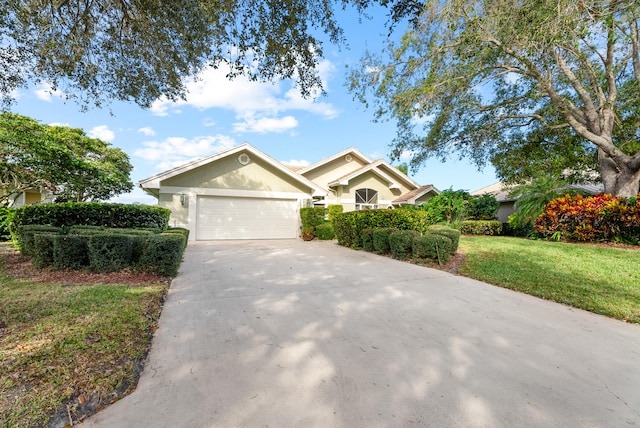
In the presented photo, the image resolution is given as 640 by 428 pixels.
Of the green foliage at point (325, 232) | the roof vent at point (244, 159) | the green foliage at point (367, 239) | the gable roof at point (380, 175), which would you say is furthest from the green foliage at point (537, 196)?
the roof vent at point (244, 159)

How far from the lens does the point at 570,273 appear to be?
552 centimetres

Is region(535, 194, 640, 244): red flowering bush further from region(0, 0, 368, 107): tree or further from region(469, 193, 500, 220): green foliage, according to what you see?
region(0, 0, 368, 107): tree

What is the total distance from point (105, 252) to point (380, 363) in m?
5.34

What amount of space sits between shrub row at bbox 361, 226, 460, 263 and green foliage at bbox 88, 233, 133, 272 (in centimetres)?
626

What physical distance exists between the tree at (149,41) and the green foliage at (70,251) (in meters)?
3.38

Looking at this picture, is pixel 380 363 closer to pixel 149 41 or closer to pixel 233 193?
pixel 149 41

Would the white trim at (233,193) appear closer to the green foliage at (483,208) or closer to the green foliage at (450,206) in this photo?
the green foliage at (450,206)

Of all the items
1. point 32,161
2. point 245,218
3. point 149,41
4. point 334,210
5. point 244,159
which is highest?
point 149,41

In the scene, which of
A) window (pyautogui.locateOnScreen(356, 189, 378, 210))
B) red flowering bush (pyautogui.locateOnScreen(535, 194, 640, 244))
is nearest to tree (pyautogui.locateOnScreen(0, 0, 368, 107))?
red flowering bush (pyautogui.locateOnScreen(535, 194, 640, 244))

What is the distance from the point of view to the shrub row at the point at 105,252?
5.14 m

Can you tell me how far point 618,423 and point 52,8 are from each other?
8.98 meters

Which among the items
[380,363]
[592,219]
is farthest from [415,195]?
[380,363]

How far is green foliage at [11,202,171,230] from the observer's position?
7.57 m

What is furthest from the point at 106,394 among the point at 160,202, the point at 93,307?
the point at 160,202
